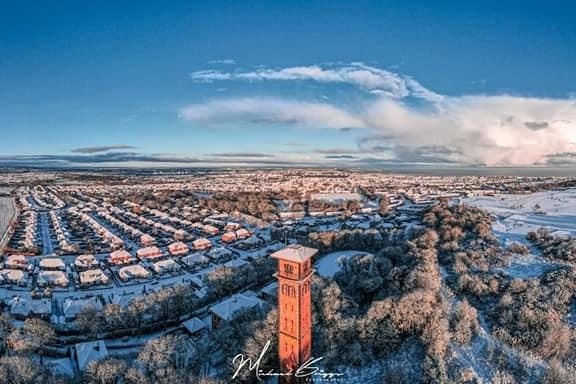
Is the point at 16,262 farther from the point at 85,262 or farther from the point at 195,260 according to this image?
the point at 195,260

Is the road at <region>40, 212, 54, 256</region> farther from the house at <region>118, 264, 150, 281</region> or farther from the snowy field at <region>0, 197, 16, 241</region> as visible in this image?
the house at <region>118, 264, 150, 281</region>

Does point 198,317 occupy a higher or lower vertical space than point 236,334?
lower

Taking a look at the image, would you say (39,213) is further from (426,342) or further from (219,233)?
(426,342)

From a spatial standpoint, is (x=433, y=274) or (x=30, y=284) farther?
(x=30, y=284)

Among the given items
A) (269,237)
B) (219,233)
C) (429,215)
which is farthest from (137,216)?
(429,215)

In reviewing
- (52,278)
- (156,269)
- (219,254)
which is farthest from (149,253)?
(52,278)

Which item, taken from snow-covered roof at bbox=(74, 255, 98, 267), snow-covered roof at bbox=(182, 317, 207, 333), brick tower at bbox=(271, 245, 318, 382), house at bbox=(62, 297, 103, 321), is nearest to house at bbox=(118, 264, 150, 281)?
snow-covered roof at bbox=(74, 255, 98, 267)

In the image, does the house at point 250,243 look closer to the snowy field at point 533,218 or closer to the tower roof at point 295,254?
the snowy field at point 533,218
